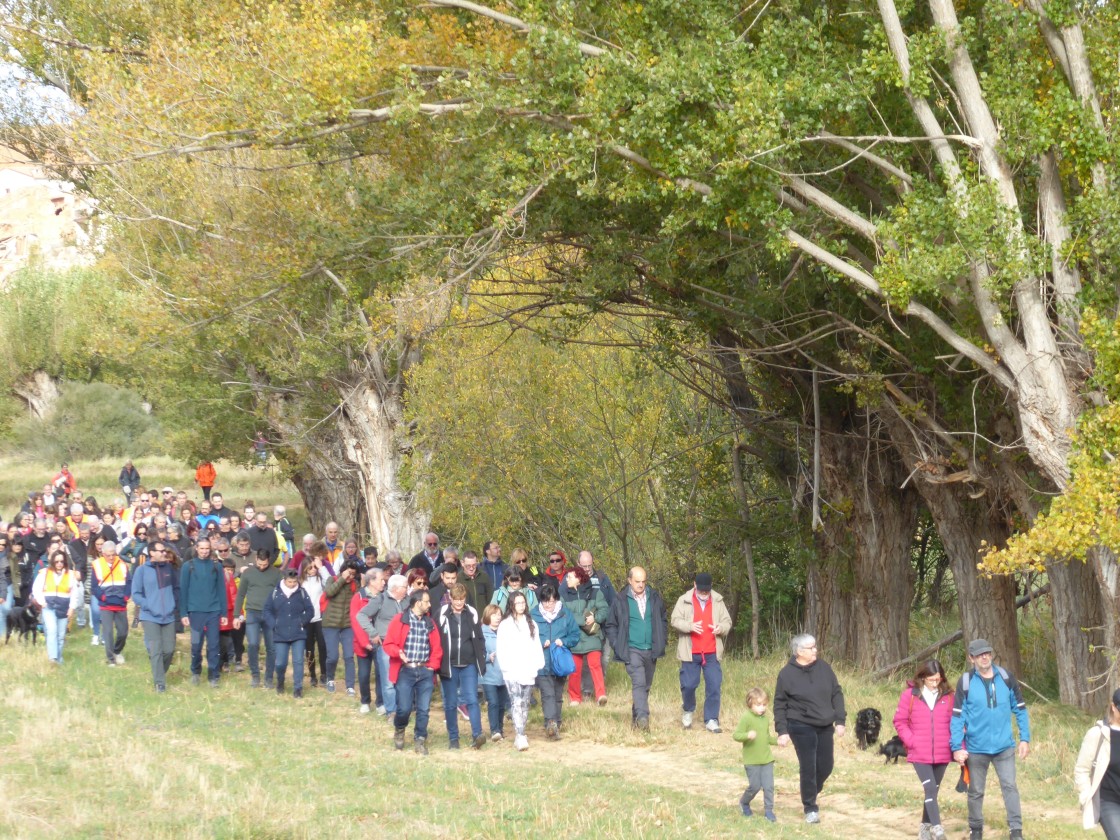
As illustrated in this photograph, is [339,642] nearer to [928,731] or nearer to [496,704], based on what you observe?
[496,704]

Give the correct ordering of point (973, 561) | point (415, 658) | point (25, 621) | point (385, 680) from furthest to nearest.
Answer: point (25, 621), point (973, 561), point (385, 680), point (415, 658)

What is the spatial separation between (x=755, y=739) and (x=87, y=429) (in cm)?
5305

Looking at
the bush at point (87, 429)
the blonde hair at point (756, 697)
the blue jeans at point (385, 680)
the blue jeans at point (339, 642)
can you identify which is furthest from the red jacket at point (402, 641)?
the bush at point (87, 429)

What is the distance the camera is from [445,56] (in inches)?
630

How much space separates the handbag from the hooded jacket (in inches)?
158

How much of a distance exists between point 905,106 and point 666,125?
2.92 metres

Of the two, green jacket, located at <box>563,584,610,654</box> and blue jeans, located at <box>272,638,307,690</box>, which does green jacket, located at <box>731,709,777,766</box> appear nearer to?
green jacket, located at <box>563,584,610,654</box>

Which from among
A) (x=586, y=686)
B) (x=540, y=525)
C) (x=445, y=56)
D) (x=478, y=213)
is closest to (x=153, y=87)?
(x=445, y=56)

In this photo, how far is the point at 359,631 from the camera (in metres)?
15.2

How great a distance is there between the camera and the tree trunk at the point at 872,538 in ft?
64.1

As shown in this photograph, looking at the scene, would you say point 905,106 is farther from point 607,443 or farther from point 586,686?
point 607,443

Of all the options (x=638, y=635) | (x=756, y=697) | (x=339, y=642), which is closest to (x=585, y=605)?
(x=638, y=635)

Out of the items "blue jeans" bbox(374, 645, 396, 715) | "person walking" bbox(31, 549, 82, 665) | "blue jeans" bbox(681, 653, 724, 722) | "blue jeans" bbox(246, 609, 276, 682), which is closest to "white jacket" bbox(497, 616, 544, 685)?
"blue jeans" bbox(374, 645, 396, 715)

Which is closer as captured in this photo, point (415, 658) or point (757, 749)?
point (757, 749)
